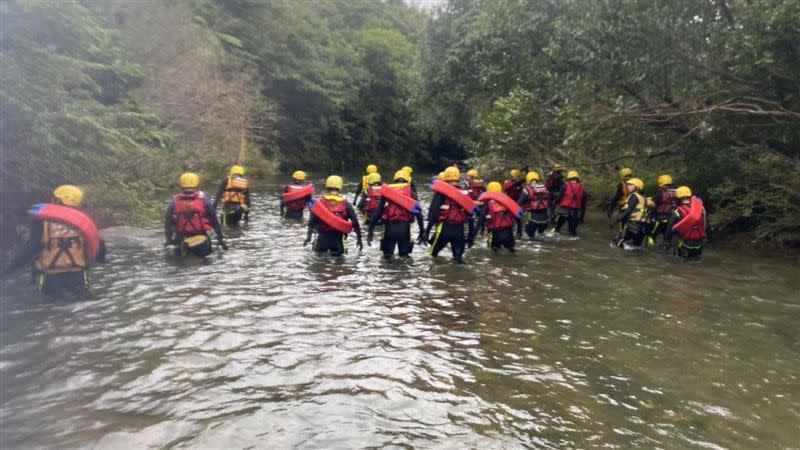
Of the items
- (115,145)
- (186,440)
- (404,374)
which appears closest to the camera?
(186,440)

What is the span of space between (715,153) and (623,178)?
2205 mm

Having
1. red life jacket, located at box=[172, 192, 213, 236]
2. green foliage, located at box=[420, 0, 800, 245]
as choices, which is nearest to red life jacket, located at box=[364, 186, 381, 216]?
green foliage, located at box=[420, 0, 800, 245]

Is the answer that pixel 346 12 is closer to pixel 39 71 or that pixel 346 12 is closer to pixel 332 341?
pixel 39 71

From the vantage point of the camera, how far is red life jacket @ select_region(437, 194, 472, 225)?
36.8 ft

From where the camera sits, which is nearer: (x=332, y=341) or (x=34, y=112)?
(x=332, y=341)

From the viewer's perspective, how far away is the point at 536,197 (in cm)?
1477

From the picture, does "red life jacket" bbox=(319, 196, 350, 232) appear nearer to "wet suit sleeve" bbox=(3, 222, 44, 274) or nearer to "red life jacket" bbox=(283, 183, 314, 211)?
"wet suit sleeve" bbox=(3, 222, 44, 274)

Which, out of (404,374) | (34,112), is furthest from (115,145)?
(404,374)

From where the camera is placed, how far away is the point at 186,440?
15.3 ft

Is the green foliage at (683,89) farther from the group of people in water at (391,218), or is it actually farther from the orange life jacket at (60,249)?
the orange life jacket at (60,249)

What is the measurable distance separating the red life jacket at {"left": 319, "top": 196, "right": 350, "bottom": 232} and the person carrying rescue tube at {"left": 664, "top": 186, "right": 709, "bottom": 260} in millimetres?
6810

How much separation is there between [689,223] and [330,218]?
7.31 metres

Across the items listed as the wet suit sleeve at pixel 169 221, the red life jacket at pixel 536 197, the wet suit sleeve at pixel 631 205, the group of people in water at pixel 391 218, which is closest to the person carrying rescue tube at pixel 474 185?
the group of people in water at pixel 391 218

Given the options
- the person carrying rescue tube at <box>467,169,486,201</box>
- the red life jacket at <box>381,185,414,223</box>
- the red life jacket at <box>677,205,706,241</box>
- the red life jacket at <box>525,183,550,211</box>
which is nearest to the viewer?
the red life jacket at <box>381,185,414,223</box>
